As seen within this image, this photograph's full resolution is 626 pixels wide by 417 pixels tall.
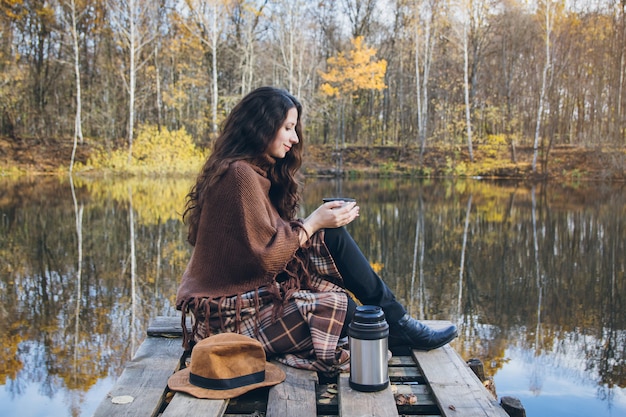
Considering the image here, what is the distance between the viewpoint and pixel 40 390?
348 centimetres

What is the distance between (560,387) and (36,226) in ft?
26.3

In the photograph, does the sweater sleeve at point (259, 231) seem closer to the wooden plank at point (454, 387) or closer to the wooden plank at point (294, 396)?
the wooden plank at point (294, 396)

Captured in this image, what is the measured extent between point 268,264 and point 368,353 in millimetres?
576

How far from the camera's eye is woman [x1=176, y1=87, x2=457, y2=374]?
2.69m

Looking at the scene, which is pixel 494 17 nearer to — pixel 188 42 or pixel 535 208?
pixel 188 42

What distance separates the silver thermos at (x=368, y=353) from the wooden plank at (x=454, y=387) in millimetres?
235

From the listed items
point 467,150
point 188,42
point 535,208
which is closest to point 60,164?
point 188,42

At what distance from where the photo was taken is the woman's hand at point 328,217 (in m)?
2.74

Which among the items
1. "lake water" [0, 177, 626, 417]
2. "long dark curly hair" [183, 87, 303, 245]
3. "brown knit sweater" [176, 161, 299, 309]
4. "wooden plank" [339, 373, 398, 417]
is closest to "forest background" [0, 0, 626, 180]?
"lake water" [0, 177, 626, 417]

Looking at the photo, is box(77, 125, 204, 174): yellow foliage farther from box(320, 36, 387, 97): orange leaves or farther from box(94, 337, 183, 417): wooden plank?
box(94, 337, 183, 417): wooden plank

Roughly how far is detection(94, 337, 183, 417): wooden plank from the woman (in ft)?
0.52

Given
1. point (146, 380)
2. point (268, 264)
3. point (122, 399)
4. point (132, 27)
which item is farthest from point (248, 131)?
point (132, 27)

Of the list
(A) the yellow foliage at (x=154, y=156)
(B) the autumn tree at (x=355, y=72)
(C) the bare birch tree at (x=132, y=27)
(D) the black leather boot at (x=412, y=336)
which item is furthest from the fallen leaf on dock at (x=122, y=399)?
(B) the autumn tree at (x=355, y=72)

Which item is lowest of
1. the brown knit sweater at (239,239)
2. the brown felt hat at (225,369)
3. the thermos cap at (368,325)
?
the brown felt hat at (225,369)
